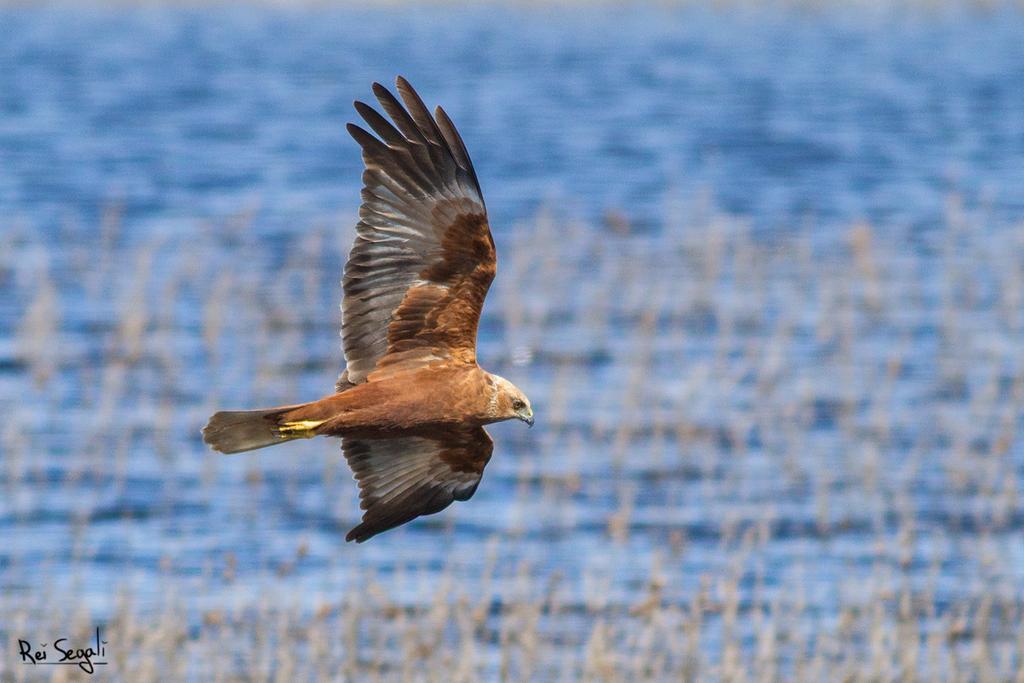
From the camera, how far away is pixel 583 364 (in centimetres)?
1659

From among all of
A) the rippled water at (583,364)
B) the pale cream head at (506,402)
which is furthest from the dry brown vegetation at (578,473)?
the pale cream head at (506,402)

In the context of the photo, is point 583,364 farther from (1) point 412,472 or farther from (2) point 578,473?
(1) point 412,472

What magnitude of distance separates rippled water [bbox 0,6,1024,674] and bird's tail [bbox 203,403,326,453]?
3.52ft

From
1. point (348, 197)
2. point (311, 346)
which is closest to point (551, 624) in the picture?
point (311, 346)

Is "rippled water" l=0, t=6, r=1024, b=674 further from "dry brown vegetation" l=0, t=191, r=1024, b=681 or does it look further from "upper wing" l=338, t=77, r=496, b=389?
"upper wing" l=338, t=77, r=496, b=389

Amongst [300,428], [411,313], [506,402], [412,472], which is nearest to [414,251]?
[411,313]

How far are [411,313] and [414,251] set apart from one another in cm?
24

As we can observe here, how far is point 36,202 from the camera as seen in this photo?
24.5 metres

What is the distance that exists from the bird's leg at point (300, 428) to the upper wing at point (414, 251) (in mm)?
418

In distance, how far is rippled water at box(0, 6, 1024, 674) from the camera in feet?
38.4

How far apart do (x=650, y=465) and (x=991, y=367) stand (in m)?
4.11

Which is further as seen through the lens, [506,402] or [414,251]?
[414,251]

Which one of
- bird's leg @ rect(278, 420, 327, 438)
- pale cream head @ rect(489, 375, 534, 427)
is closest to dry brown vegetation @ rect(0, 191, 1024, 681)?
pale cream head @ rect(489, 375, 534, 427)

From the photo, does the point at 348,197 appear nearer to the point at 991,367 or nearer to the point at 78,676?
the point at 991,367
